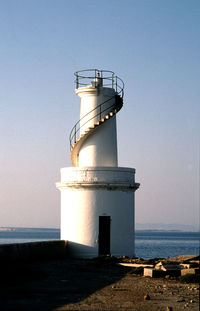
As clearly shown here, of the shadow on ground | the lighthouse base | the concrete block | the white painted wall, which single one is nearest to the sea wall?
the shadow on ground

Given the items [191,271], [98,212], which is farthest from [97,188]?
[191,271]

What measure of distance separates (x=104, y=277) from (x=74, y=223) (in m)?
7.42

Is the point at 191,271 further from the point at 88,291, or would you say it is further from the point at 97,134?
the point at 97,134

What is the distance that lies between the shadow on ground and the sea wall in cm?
60

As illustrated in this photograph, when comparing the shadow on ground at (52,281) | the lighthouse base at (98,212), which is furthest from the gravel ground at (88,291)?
the lighthouse base at (98,212)

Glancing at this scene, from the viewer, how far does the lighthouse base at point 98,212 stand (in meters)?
22.7

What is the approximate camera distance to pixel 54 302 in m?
11.2

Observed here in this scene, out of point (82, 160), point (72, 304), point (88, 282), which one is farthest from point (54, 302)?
point (82, 160)

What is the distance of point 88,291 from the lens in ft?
42.1

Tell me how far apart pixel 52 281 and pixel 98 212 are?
8.44 metres

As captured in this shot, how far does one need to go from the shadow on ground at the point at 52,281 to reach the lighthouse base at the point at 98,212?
2090 mm

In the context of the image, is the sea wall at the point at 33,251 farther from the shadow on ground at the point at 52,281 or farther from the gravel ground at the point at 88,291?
the gravel ground at the point at 88,291

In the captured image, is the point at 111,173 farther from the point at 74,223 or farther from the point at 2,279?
the point at 2,279

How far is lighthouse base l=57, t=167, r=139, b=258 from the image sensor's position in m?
22.7
